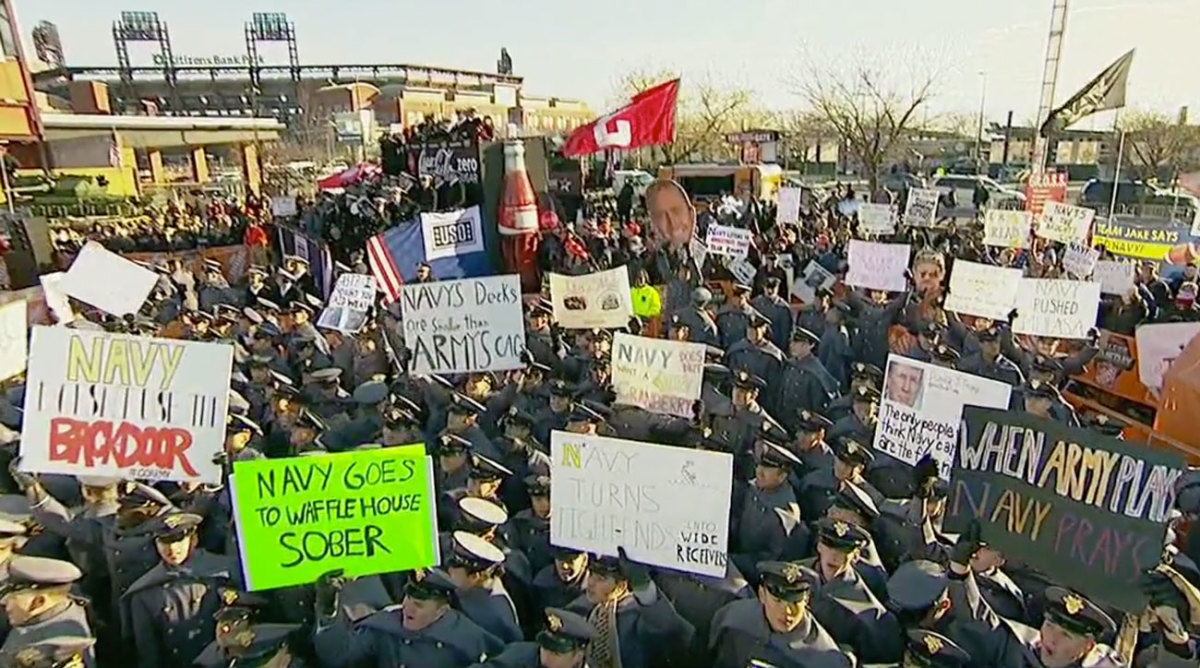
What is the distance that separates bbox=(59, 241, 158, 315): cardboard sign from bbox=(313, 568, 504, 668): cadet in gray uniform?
572cm

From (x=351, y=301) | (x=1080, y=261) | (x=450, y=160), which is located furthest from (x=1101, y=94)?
(x=351, y=301)

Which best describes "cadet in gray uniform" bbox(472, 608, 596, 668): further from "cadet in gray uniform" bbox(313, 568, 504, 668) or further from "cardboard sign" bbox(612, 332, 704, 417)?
"cardboard sign" bbox(612, 332, 704, 417)

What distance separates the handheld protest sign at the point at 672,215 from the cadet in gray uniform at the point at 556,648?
30.0 ft

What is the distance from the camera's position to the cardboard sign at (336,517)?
14.0 ft

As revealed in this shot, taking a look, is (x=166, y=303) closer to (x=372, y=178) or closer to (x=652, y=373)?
(x=652, y=373)

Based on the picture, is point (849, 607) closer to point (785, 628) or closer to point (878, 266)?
point (785, 628)

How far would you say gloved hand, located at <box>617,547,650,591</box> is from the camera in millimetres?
4543

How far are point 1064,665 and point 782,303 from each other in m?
7.24

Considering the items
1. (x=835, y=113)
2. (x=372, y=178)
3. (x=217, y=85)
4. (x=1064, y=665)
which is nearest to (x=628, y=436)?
(x=1064, y=665)

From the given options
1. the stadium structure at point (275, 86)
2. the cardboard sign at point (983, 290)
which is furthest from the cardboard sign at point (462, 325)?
the stadium structure at point (275, 86)

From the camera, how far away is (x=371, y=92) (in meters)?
61.4

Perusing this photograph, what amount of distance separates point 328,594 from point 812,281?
8.55 meters

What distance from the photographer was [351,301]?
9.96 m

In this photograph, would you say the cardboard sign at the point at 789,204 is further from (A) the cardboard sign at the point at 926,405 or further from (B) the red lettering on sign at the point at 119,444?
(B) the red lettering on sign at the point at 119,444
